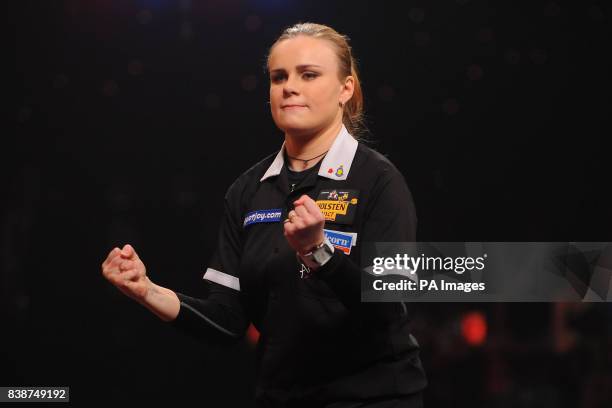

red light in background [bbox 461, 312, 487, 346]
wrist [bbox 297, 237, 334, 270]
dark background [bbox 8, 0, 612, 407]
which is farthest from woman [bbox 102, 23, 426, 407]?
red light in background [bbox 461, 312, 487, 346]

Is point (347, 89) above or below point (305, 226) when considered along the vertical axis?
above

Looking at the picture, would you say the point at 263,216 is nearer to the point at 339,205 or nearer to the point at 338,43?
the point at 339,205

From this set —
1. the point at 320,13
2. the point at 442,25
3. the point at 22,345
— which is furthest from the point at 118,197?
the point at 442,25

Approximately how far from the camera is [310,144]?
5.35 ft

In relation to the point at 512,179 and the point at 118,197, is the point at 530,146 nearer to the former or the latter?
the point at 512,179

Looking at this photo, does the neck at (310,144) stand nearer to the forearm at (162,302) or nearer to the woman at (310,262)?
the woman at (310,262)

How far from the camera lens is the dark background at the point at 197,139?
→ 11.5 ft

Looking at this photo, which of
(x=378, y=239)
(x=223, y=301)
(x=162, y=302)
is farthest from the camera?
(x=223, y=301)

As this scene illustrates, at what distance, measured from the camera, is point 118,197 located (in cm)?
351

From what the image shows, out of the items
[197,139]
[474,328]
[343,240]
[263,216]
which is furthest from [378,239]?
[474,328]

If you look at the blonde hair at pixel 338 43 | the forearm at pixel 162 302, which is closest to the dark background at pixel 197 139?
the blonde hair at pixel 338 43

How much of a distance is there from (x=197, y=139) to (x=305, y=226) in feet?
7.85

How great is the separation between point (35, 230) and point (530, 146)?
2.29m

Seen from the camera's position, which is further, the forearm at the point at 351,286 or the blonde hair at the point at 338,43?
the blonde hair at the point at 338,43
